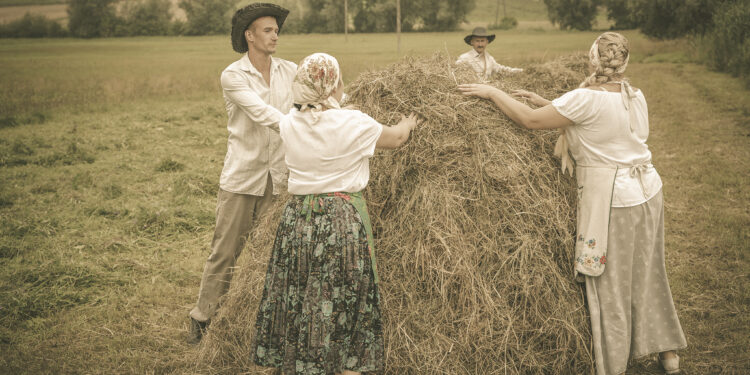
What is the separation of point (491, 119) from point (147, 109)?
13.9m

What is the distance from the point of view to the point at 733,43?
1886 centimetres

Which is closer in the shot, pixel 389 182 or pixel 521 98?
pixel 389 182

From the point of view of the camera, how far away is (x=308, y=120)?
2551mm

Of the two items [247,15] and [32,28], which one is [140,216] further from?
[32,28]

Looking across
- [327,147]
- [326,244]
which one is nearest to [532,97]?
[327,147]

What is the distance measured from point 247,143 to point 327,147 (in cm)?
122

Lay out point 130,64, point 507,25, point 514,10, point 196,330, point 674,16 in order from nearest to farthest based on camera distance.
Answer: point 196,330, point 130,64, point 674,16, point 507,25, point 514,10

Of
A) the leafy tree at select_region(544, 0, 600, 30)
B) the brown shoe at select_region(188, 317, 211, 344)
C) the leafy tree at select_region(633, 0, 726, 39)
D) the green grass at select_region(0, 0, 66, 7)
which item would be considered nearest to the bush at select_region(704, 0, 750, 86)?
the leafy tree at select_region(633, 0, 726, 39)

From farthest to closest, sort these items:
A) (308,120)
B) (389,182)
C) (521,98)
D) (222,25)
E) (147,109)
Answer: (222,25) → (147,109) → (521,98) → (389,182) → (308,120)

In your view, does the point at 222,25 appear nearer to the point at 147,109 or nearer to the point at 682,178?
the point at 147,109

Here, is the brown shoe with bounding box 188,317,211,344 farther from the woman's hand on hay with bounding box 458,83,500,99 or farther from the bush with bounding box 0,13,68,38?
the bush with bounding box 0,13,68,38

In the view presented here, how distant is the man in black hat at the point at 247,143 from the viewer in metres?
3.40

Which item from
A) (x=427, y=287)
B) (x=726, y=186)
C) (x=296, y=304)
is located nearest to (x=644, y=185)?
(x=427, y=287)

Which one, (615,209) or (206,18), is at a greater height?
(206,18)
